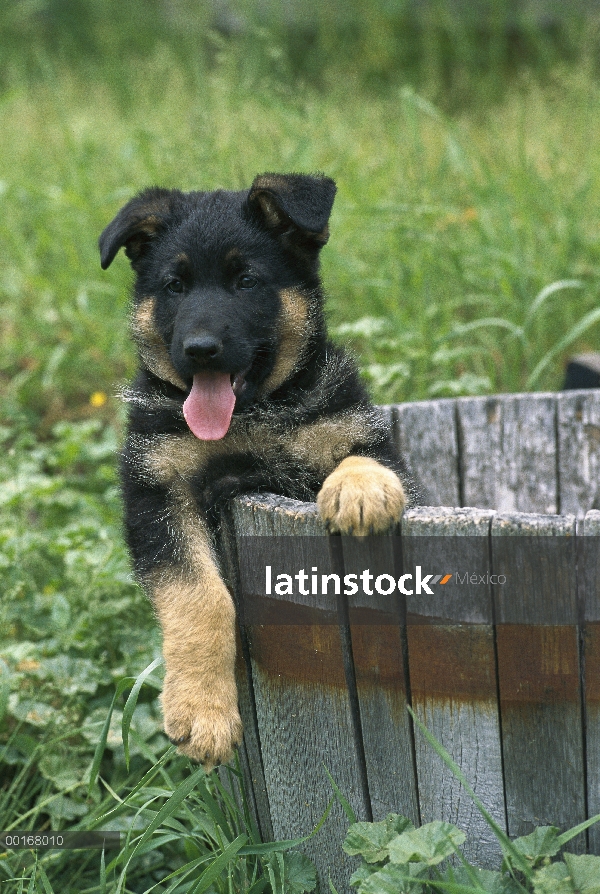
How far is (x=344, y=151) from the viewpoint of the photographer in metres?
5.79

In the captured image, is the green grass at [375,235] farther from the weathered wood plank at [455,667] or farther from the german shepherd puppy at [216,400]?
the weathered wood plank at [455,667]

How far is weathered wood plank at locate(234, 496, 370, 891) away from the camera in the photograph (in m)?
2.13

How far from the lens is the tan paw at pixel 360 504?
1998 millimetres

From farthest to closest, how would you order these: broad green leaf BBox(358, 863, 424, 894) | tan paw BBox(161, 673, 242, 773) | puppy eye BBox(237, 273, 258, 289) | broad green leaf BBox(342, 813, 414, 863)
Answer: puppy eye BBox(237, 273, 258, 289) < tan paw BBox(161, 673, 242, 773) < broad green leaf BBox(342, 813, 414, 863) < broad green leaf BBox(358, 863, 424, 894)

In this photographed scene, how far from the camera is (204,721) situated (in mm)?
2201

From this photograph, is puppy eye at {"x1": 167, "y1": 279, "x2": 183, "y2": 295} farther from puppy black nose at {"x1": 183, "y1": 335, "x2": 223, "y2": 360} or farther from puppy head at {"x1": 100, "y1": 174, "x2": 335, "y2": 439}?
puppy black nose at {"x1": 183, "y1": 335, "x2": 223, "y2": 360}

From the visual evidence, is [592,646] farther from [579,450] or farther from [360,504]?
[579,450]

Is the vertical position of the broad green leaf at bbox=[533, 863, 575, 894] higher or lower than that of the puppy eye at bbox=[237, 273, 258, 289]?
→ lower

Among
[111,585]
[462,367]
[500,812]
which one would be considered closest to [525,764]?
[500,812]

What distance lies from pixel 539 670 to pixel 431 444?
180 centimetres

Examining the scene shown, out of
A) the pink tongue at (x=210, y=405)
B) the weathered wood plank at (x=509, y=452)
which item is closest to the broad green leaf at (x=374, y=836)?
the pink tongue at (x=210, y=405)

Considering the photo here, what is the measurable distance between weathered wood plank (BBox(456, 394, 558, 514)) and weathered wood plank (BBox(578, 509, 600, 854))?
176cm

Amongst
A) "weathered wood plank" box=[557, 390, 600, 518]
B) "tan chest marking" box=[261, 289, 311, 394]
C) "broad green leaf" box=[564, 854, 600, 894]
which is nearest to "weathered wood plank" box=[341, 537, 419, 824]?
"broad green leaf" box=[564, 854, 600, 894]

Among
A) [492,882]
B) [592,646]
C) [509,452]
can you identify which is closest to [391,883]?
[492,882]
